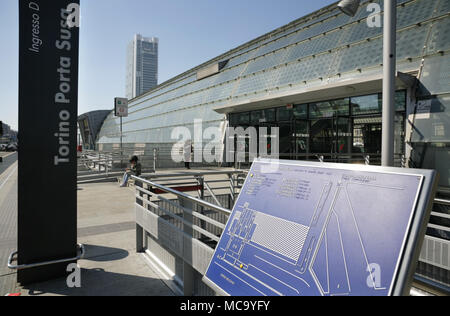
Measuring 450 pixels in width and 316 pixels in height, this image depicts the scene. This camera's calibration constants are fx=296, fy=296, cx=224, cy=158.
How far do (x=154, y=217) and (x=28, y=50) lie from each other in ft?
9.36

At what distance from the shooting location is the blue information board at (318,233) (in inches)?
60.5

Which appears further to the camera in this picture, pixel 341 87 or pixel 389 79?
pixel 341 87

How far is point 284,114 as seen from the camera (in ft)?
52.8

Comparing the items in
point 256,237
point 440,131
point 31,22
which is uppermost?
point 31,22

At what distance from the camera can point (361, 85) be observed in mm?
11094

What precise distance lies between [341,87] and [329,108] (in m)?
2.22

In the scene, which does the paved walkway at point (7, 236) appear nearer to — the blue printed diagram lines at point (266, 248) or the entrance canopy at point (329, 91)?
the blue printed diagram lines at point (266, 248)

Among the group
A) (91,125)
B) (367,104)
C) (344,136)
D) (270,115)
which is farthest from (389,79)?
(91,125)

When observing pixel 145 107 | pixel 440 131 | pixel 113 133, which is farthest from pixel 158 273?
pixel 113 133

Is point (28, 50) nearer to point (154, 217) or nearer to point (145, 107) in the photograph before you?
point (154, 217)

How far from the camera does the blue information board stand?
1536 millimetres

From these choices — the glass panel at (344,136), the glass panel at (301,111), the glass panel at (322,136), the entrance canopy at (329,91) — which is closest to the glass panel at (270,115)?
the entrance canopy at (329,91)

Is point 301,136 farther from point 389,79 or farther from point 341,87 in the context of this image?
point 389,79
